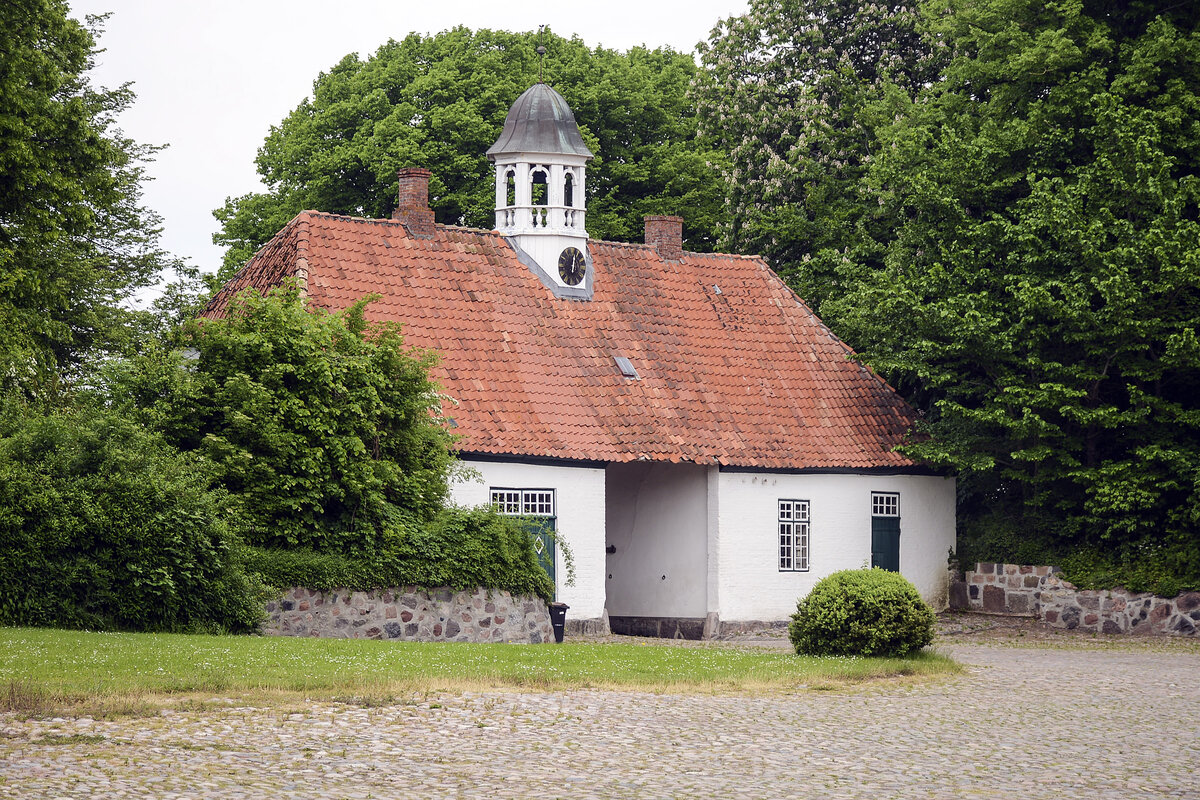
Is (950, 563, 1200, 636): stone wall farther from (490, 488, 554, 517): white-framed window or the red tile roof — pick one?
(490, 488, 554, 517): white-framed window

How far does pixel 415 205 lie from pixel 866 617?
539 inches

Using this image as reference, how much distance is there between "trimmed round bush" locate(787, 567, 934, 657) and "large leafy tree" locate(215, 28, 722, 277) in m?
19.0

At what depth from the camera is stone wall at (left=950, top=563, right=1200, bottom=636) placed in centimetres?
2659

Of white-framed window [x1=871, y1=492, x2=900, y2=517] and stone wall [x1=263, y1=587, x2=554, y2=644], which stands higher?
white-framed window [x1=871, y1=492, x2=900, y2=517]

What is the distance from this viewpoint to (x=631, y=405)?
28.1 meters

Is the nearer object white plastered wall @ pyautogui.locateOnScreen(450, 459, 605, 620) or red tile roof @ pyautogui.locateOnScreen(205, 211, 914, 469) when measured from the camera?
white plastered wall @ pyautogui.locateOnScreen(450, 459, 605, 620)

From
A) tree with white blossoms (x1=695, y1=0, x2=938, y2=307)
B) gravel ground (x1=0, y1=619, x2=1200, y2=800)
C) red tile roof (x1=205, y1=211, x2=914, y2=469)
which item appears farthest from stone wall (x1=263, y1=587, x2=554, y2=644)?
tree with white blossoms (x1=695, y1=0, x2=938, y2=307)

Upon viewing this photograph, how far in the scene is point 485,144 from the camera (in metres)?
38.1

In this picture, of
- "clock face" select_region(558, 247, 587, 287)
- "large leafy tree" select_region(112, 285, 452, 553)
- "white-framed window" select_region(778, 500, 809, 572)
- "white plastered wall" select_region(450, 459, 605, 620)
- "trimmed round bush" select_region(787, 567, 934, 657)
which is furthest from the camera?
"clock face" select_region(558, 247, 587, 287)

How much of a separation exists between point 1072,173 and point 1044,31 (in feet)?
8.09

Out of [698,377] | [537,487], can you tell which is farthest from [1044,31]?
[537,487]

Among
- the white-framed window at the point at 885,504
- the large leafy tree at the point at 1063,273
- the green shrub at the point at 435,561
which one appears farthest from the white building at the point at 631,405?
the green shrub at the point at 435,561

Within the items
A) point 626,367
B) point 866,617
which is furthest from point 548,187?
point 866,617

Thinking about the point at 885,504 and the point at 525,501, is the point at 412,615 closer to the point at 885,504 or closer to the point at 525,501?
the point at 525,501
